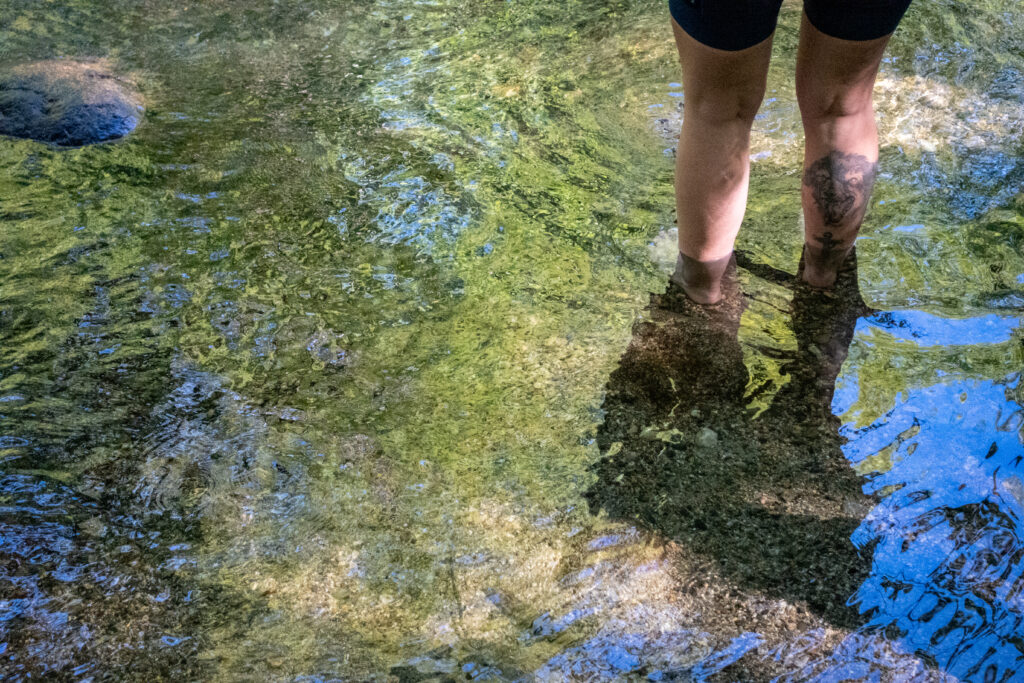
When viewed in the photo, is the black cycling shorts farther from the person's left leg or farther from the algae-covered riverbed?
the algae-covered riverbed

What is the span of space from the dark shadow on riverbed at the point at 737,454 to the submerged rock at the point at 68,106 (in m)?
2.26

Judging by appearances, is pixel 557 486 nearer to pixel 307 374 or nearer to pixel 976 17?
pixel 307 374

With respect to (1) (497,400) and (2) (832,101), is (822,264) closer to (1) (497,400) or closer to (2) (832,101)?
(2) (832,101)

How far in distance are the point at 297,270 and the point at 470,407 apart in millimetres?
792

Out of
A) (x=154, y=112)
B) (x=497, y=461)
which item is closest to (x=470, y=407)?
(x=497, y=461)

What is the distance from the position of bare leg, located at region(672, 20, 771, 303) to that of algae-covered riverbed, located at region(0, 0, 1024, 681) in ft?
0.68

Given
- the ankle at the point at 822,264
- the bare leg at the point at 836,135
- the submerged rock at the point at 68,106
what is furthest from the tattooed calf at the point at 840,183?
the submerged rock at the point at 68,106

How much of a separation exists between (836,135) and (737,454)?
828mm

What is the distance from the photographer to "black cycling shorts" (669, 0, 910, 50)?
5.49 feet

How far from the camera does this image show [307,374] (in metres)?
2.21

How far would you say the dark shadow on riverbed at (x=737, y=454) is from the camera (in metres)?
1.73

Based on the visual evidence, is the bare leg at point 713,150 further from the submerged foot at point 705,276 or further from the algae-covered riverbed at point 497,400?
the algae-covered riverbed at point 497,400

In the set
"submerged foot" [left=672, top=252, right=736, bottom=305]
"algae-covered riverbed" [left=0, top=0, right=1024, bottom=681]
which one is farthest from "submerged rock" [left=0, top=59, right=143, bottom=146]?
"submerged foot" [left=672, top=252, right=736, bottom=305]

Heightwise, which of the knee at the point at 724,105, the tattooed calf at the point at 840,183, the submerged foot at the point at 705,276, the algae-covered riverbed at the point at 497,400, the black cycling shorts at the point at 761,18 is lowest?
the algae-covered riverbed at the point at 497,400
